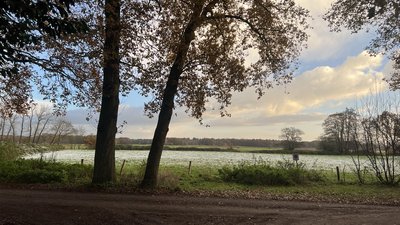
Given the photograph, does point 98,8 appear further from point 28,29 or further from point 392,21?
point 392,21

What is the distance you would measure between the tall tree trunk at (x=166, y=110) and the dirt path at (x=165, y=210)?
2303mm

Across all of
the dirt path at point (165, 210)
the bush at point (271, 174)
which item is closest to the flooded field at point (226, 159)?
the bush at point (271, 174)

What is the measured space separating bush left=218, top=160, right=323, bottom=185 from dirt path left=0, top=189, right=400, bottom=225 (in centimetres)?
778

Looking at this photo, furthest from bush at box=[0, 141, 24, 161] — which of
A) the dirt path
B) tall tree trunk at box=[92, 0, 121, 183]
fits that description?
the dirt path

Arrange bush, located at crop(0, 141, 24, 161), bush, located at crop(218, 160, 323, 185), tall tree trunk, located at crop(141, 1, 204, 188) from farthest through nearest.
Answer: bush, located at crop(0, 141, 24, 161), bush, located at crop(218, 160, 323, 185), tall tree trunk, located at crop(141, 1, 204, 188)

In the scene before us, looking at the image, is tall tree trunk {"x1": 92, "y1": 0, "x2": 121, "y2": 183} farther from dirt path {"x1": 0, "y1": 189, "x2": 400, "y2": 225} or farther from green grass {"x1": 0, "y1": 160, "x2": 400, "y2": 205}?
dirt path {"x1": 0, "y1": 189, "x2": 400, "y2": 225}

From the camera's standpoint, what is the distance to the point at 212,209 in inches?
509

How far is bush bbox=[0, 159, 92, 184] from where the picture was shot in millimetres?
18453

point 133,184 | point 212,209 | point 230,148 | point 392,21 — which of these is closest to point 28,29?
point 212,209

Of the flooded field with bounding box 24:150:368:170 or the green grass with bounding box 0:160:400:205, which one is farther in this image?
the flooded field with bounding box 24:150:368:170

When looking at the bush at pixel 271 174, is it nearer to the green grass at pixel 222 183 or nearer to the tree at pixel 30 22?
the green grass at pixel 222 183

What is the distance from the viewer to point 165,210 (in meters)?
12.4

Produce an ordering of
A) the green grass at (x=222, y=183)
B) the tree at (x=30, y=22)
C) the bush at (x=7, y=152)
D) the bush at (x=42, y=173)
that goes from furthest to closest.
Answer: the bush at (x=7, y=152)
the bush at (x=42, y=173)
the green grass at (x=222, y=183)
the tree at (x=30, y=22)

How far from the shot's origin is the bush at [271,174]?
22.7 metres
